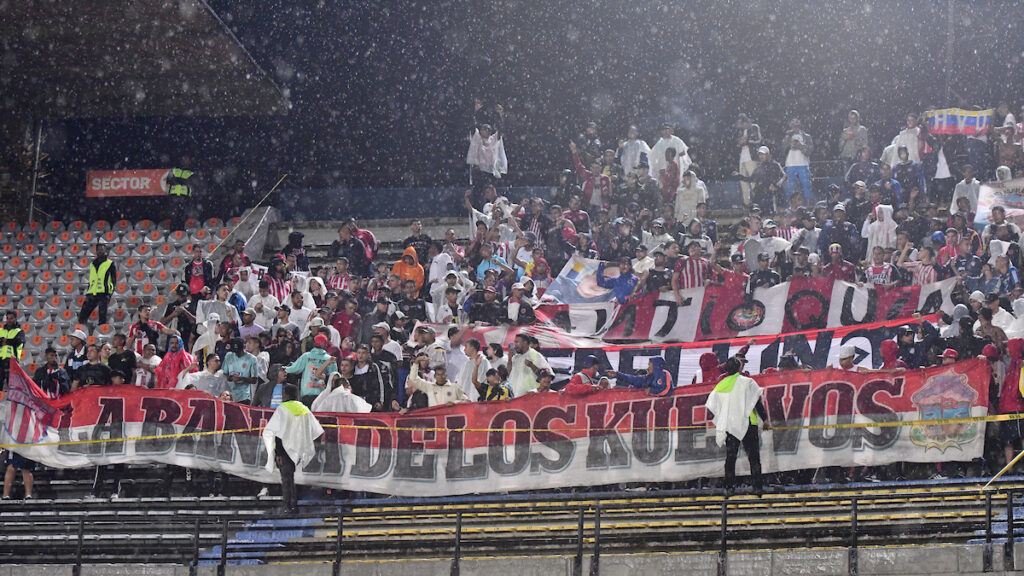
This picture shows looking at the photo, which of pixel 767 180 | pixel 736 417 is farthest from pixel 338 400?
pixel 767 180

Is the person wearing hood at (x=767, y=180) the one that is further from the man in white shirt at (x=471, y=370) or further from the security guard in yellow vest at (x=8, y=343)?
the security guard in yellow vest at (x=8, y=343)

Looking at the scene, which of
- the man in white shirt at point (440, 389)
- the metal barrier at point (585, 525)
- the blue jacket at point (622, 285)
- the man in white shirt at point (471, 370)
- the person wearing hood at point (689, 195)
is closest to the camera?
the metal barrier at point (585, 525)

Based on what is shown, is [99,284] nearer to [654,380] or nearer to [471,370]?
[471,370]

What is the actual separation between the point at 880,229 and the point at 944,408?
565 centimetres

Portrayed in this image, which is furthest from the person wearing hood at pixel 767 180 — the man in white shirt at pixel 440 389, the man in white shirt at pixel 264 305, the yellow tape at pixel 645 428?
the man in white shirt at pixel 440 389

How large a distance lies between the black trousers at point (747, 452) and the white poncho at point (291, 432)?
4057mm

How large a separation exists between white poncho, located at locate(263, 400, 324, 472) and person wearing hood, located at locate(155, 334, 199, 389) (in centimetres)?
284

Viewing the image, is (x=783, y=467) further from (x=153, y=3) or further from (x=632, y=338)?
(x=153, y=3)

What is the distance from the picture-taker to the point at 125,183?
2636 centimetres

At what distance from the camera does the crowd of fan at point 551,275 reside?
49.1ft

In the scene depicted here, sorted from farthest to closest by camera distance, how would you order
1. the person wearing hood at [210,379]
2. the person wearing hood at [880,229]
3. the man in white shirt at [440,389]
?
the person wearing hood at [880,229] < the person wearing hood at [210,379] < the man in white shirt at [440,389]

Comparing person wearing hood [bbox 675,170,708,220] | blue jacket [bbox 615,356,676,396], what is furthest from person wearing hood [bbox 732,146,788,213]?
blue jacket [bbox 615,356,676,396]

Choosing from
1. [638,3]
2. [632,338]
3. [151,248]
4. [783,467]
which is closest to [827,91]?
[638,3]

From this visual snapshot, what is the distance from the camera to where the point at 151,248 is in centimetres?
2408
